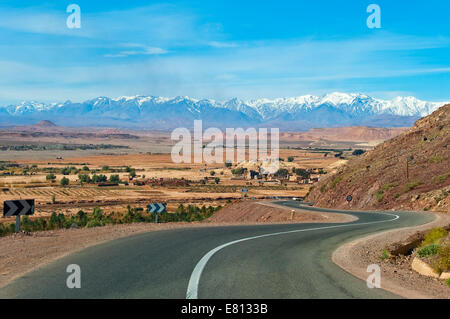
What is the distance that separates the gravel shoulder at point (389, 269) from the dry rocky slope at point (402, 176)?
22.5 meters

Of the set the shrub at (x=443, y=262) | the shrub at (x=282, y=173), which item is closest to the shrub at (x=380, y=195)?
the shrub at (x=443, y=262)

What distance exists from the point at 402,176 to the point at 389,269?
3995cm

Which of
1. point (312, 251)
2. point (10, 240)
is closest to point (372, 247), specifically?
point (312, 251)

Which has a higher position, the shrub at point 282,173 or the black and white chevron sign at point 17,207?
the black and white chevron sign at point 17,207

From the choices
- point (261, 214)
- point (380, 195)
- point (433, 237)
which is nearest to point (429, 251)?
point (433, 237)

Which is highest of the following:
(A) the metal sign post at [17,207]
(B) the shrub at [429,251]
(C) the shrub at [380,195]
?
(A) the metal sign post at [17,207]

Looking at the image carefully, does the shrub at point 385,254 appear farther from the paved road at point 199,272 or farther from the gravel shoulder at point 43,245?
the gravel shoulder at point 43,245

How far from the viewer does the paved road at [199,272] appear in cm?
834

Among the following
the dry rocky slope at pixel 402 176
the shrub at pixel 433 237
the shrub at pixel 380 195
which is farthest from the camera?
the shrub at pixel 380 195

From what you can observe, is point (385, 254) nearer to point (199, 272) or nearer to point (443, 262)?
point (443, 262)

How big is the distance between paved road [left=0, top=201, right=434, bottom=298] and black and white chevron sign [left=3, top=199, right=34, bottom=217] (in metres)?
3.59

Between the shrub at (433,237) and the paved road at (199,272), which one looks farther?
the shrub at (433,237)

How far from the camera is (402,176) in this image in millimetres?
49531
